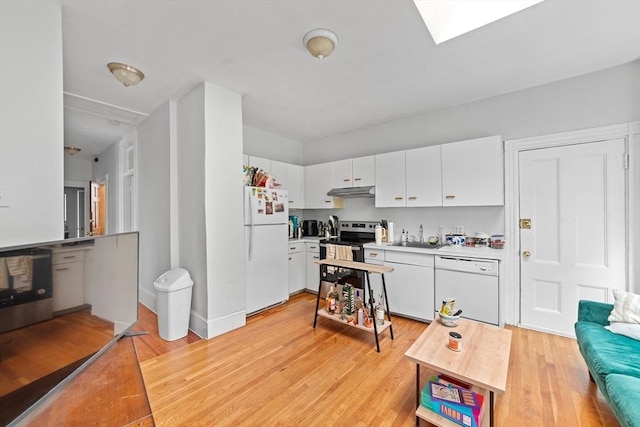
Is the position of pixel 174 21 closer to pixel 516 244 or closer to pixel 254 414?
pixel 254 414

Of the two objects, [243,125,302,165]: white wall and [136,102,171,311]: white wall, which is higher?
[243,125,302,165]: white wall

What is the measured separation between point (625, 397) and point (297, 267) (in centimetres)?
342

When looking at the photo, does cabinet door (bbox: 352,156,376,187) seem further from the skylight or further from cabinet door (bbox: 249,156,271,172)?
the skylight

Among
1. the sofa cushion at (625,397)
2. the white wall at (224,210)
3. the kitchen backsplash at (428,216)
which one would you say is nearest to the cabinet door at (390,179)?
the kitchen backsplash at (428,216)

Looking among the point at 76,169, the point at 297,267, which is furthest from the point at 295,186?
the point at 76,169

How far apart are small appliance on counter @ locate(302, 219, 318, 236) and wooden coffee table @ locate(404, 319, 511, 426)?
9.76 ft

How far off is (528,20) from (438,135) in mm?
1697

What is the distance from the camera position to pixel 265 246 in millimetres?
3439

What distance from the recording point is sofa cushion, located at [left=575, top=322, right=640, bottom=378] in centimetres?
150

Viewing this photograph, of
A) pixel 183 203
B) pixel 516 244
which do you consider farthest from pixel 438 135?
pixel 183 203

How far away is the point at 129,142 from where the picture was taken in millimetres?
4441

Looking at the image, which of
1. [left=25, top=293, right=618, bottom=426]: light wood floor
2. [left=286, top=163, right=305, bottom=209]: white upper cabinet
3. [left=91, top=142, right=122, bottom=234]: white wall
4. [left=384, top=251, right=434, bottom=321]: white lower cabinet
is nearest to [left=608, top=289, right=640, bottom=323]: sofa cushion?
[left=25, top=293, right=618, bottom=426]: light wood floor

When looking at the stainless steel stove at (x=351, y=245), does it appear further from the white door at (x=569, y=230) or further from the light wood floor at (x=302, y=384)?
the white door at (x=569, y=230)

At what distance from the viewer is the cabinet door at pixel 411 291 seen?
10.1 feet
